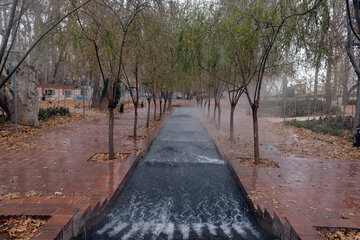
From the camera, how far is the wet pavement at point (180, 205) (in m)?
4.27

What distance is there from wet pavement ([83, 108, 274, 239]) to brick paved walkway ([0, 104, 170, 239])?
358 mm

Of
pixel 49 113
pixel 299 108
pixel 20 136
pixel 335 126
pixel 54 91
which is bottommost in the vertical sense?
pixel 20 136

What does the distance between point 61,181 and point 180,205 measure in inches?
96.4

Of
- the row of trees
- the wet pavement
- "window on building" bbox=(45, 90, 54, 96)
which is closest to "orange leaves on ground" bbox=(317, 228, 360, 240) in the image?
the wet pavement

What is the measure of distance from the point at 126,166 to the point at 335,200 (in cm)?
449

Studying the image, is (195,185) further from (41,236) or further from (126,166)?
(41,236)

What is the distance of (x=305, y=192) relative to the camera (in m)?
5.27

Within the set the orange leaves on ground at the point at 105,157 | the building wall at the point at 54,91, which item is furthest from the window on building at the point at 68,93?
the orange leaves on ground at the point at 105,157

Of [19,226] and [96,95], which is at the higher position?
[96,95]

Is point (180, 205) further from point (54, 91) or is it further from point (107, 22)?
point (54, 91)

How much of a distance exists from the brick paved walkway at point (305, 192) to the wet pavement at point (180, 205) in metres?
0.34

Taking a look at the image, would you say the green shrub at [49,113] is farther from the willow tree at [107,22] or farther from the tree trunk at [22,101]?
the willow tree at [107,22]

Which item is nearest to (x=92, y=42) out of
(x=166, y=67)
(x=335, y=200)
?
(x=166, y=67)

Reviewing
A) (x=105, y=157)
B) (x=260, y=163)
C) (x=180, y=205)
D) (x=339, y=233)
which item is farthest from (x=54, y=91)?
(x=339, y=233)
